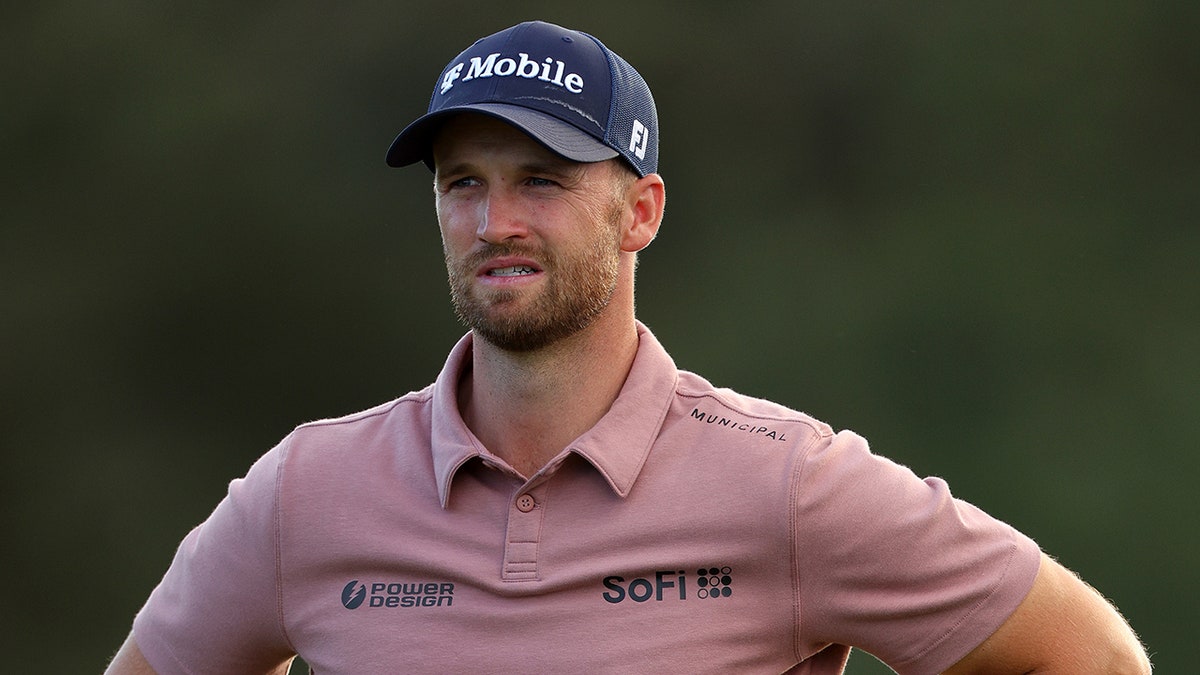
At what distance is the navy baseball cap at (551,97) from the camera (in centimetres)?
216

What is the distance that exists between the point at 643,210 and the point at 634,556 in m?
0.46

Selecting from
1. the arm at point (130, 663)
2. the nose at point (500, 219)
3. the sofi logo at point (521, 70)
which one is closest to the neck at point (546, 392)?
the nose at point (500, 219)

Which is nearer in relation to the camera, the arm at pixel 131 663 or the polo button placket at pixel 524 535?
the polo button placket at pixel 524 535

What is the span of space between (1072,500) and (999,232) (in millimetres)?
1050

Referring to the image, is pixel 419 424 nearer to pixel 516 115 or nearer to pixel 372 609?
pixel 372 609

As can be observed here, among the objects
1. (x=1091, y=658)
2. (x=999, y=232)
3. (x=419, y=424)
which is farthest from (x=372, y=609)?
(x=999, y=232)

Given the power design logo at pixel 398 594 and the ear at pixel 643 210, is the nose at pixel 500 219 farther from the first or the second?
the power design logo at pixel 398 594

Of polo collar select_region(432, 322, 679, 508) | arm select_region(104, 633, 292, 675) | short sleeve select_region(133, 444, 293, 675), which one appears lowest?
arm select_region(104, 633, 292, 675)

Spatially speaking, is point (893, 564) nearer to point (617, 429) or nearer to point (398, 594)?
point (617, 429)

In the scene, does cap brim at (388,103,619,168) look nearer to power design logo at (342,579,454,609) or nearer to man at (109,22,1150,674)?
man at (109,22,1150,674)

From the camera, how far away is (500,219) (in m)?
2.13

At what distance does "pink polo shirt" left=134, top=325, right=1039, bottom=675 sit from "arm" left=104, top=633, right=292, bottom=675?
17 centimetres

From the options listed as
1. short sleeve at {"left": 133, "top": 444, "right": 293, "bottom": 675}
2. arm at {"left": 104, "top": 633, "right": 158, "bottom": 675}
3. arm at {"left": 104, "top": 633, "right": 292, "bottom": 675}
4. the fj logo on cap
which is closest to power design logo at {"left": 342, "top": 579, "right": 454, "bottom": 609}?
short sleeve at {"left": 133, "top": 444, "right": 293, "bottom": 675}

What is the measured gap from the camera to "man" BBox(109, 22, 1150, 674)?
2066 millimetres
